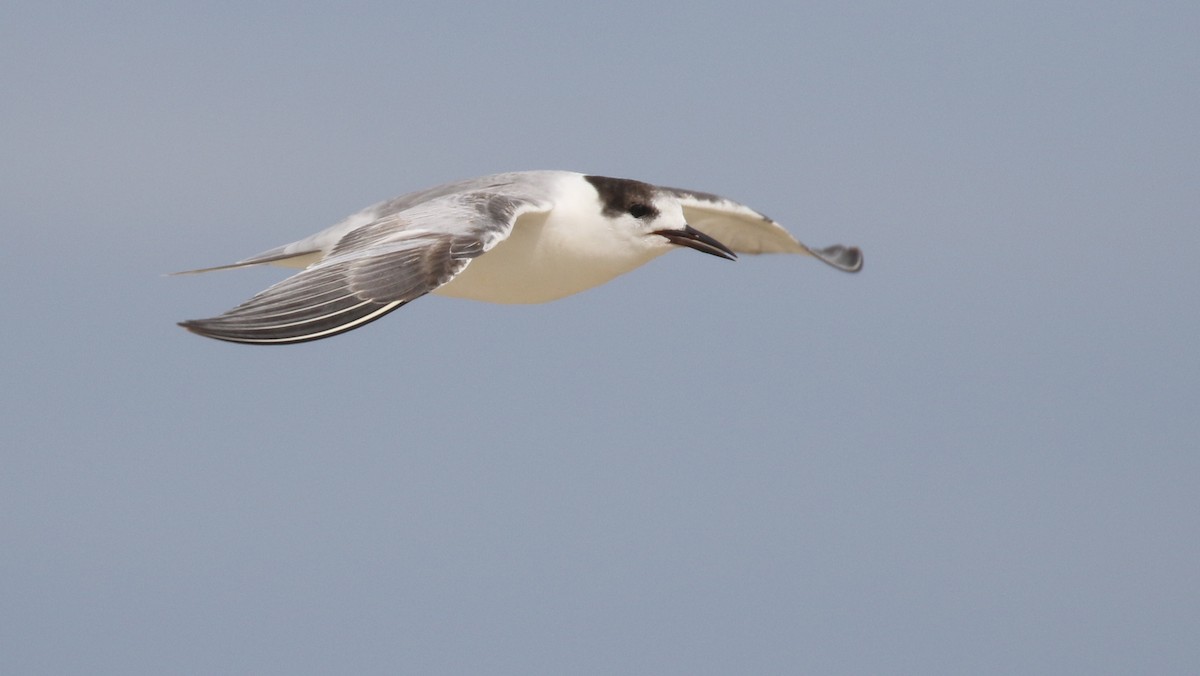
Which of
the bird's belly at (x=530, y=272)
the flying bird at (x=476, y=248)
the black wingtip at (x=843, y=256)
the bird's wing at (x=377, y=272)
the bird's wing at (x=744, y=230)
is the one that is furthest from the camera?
the black wingtip at (x=843, y=256)

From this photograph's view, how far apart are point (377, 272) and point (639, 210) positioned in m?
3.63

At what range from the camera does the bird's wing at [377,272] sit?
916cm

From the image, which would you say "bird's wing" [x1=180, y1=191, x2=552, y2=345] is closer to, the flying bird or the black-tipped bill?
the flying bird

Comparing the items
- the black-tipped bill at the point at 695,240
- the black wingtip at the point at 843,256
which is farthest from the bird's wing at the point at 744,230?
the black-tipped bill at the point at 695,240

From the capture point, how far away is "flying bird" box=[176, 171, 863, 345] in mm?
9586

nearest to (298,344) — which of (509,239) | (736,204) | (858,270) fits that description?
(509,239)

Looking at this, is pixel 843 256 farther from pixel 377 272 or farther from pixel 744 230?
pixel 377 272

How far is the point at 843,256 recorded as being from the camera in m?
18.8

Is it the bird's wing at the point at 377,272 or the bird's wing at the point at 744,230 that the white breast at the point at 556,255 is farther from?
the bird's wing at the point at 744,230

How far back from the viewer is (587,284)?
44.4ft

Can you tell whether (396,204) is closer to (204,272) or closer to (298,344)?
(204,272)

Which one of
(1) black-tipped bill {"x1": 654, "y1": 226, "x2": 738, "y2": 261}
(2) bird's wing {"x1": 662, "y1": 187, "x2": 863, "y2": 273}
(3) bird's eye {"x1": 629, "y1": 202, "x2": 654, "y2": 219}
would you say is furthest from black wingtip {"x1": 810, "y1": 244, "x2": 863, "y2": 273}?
(3) bird's eye {"x1": 629, "y1": 202, "x2": 654, "y2": 219}

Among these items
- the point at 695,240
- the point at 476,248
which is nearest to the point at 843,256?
the point at 695,240

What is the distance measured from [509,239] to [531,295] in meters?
0.67
